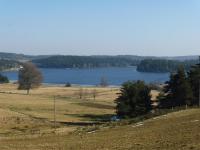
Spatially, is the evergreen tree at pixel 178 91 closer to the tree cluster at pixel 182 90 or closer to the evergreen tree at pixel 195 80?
the tree cluster at pixel 182 90

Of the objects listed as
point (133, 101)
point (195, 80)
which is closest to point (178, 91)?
point (195, 80)

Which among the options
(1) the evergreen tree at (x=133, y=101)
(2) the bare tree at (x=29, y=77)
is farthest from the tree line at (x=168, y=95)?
(2) the bare tree at (x=29, y=77)

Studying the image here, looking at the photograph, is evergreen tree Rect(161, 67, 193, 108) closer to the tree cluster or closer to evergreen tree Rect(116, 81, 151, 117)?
the tree cluster

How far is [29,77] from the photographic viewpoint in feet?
444

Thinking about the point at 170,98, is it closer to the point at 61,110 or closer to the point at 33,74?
the point at 61,110

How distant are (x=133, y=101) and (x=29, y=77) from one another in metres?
67.5

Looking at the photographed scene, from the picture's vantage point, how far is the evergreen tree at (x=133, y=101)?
71000mm

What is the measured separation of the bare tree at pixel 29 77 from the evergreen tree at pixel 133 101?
62.7 metres

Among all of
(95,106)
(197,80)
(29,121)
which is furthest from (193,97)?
(95,106)

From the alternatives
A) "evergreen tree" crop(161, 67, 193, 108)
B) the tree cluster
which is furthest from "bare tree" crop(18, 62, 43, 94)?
"evergreen tree" crop(161, 67, 193, 108)

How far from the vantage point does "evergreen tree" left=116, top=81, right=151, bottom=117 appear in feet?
233

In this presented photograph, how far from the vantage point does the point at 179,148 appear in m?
20.8

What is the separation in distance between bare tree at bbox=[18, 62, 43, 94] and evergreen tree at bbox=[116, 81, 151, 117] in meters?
62.7

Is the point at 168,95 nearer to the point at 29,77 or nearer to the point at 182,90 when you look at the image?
the point at 182,90
